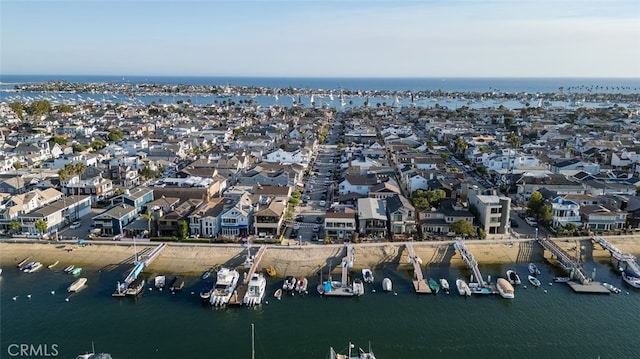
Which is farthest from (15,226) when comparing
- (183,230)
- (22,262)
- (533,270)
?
(533,270)

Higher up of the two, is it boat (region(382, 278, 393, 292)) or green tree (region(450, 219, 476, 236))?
green tree (region(450, 219, 476, 236))

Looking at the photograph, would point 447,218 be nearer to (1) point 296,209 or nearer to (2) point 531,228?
(2) point 531,228

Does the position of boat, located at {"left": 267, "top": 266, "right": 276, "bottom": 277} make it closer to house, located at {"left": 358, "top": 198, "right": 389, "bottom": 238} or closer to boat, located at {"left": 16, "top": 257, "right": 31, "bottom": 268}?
house, located at {"left": 358, "top": 198, "right": 389, "bottom": 238}

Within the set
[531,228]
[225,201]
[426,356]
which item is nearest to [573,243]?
[531,228]

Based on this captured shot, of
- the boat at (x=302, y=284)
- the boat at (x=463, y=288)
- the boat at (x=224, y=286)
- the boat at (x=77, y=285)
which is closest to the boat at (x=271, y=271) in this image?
the boat at (x=302, y=284)

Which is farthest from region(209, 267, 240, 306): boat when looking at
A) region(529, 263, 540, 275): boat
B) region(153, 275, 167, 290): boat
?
region(529, 263, 540, 275): boat

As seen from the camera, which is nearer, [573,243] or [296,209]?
[573,243]
